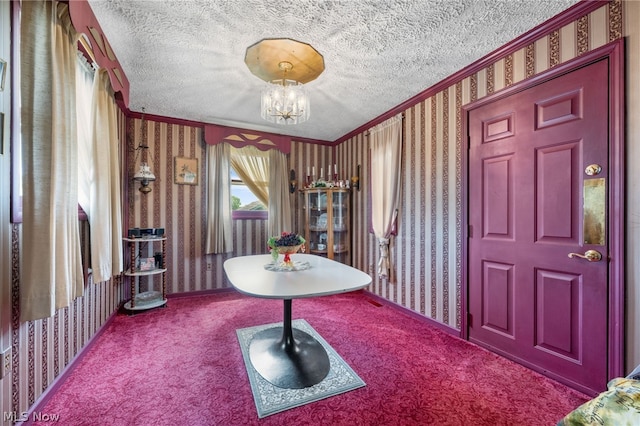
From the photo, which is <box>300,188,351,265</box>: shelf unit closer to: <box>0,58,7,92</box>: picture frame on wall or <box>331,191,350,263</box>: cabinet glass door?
<box>331,191,350,263</box>: cabinet glass door

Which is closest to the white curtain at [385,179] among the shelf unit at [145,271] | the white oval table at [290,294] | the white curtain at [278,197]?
the white oval table at [290,294]

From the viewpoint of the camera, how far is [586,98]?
65.9 inches

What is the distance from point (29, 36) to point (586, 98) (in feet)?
10.6

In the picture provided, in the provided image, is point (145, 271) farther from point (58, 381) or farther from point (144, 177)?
point (58, 381)

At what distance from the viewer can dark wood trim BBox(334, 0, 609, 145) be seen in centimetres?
164

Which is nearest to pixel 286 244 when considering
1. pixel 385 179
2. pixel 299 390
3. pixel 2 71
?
pixel 299 390

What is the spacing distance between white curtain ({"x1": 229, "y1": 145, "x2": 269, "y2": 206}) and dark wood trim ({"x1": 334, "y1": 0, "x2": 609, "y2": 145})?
7.18ft

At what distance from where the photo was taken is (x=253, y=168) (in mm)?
4230

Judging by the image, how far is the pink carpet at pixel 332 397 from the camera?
1484 millimetres

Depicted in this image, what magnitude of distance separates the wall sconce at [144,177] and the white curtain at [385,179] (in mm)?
2934

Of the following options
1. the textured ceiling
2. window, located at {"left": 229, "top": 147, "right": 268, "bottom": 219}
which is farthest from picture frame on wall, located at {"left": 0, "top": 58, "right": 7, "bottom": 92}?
window, located at {"left": 229, "top": 147, "right": 268, "bottom": 219}

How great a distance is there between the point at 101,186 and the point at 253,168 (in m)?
2.32

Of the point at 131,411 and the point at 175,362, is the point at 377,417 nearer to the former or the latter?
the point at 131,411

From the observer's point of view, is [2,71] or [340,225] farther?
[340,225]
